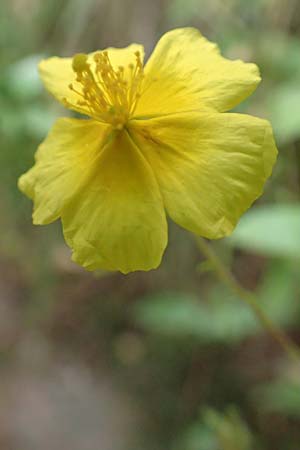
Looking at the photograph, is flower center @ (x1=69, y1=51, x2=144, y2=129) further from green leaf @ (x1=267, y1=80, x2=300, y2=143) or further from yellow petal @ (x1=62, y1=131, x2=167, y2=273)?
green leaf @ (x1=267, y1=80, x2=300, y2=143)

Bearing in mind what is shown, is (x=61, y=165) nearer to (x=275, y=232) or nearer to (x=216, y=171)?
(x=216, y=171)

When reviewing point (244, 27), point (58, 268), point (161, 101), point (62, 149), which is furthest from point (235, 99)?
point (58, 268)

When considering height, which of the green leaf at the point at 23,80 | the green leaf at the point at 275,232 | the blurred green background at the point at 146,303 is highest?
the green leaf at the point at 23,80

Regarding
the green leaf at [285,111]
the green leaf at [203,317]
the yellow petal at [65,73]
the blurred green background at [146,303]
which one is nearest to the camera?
the yellow petal at [65,73]

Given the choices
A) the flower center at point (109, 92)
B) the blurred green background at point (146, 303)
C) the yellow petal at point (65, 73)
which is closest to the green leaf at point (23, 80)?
the blurred green background at point (146, 303)

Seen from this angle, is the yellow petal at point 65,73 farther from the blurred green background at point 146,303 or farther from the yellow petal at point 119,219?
the blurred green background at point 146,303

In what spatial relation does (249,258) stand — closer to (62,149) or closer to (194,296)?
(194,296)

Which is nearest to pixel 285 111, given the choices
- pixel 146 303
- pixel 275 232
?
pixel 275 232
